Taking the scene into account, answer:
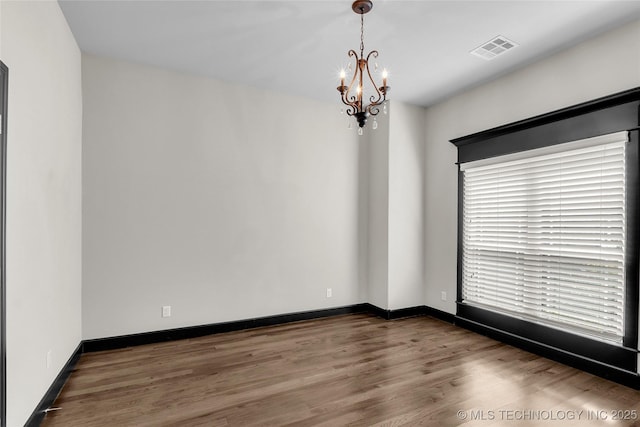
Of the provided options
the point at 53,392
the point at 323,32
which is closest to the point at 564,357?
the point at 323,32

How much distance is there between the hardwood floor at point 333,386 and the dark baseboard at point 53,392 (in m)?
0.05

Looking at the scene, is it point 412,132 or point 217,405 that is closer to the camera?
point 217,405

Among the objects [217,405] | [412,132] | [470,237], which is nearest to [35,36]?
[217,405]

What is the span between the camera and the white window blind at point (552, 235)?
2.85 m

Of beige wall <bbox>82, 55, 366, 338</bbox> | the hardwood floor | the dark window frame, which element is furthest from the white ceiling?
the hardwood floor

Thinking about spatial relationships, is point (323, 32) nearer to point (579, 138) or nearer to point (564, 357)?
point (579, 138)

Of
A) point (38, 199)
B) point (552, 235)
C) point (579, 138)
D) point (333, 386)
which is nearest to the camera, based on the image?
point (38, 199)

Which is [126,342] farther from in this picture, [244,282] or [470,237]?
[470,237]

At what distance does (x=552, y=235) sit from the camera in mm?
3262

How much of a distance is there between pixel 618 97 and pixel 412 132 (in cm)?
230

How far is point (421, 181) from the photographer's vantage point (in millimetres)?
4789

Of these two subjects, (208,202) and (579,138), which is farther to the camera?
(208,202)

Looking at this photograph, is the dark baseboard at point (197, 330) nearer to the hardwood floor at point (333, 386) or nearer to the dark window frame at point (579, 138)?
the hardwood floor at point (333, 386)

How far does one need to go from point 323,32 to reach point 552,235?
2.89m
